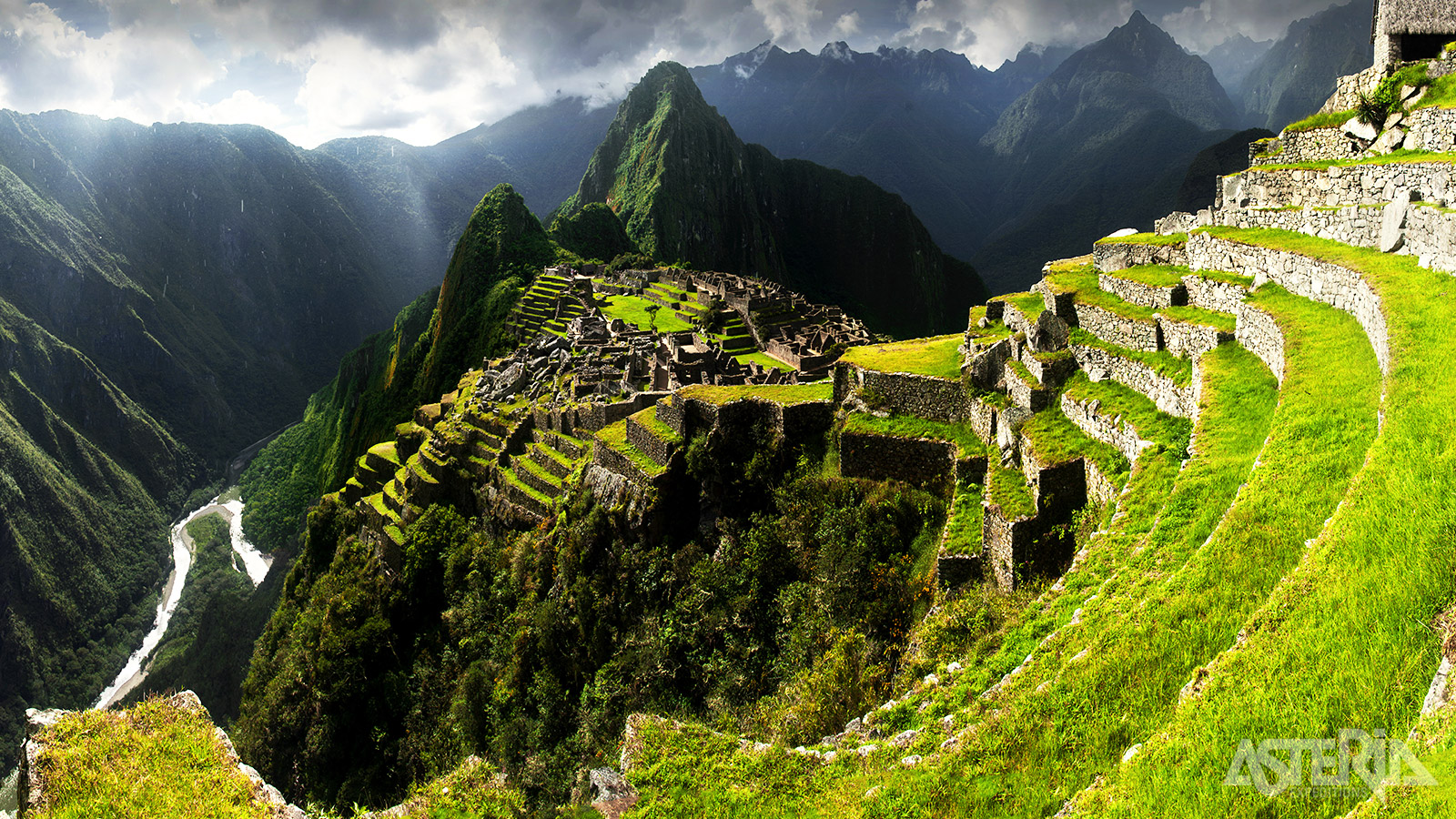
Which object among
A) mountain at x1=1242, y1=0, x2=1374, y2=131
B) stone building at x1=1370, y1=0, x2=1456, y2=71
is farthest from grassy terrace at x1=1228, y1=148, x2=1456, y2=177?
mountain at x1=1242, y1=0, x2=1374, y2=131

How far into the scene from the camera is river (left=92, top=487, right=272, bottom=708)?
98.2 meters

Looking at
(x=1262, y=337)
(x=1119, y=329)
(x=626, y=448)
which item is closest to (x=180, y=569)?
(x=626, y=448)

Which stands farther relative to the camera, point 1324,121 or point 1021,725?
point 1324,121

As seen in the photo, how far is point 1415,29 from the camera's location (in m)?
16.4

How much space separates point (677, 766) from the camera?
26.3 ft

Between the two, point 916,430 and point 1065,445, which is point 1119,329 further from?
point 916,430

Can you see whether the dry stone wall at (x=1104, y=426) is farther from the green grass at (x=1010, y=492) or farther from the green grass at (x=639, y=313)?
the green grass at (x=639, y=313)

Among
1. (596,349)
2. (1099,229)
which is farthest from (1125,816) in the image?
(1099,229)

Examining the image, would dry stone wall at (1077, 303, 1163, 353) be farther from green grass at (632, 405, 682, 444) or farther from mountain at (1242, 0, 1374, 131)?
mountain at (1242, 0, 1374, 131)

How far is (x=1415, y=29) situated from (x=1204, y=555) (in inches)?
699

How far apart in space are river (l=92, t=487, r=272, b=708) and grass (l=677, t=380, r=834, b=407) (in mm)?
96231

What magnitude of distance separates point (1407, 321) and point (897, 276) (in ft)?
639

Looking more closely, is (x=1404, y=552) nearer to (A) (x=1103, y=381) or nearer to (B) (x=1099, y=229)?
(A) (x=1103, y=381)

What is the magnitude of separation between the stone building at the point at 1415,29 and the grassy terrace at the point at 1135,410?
10713 millimetres
